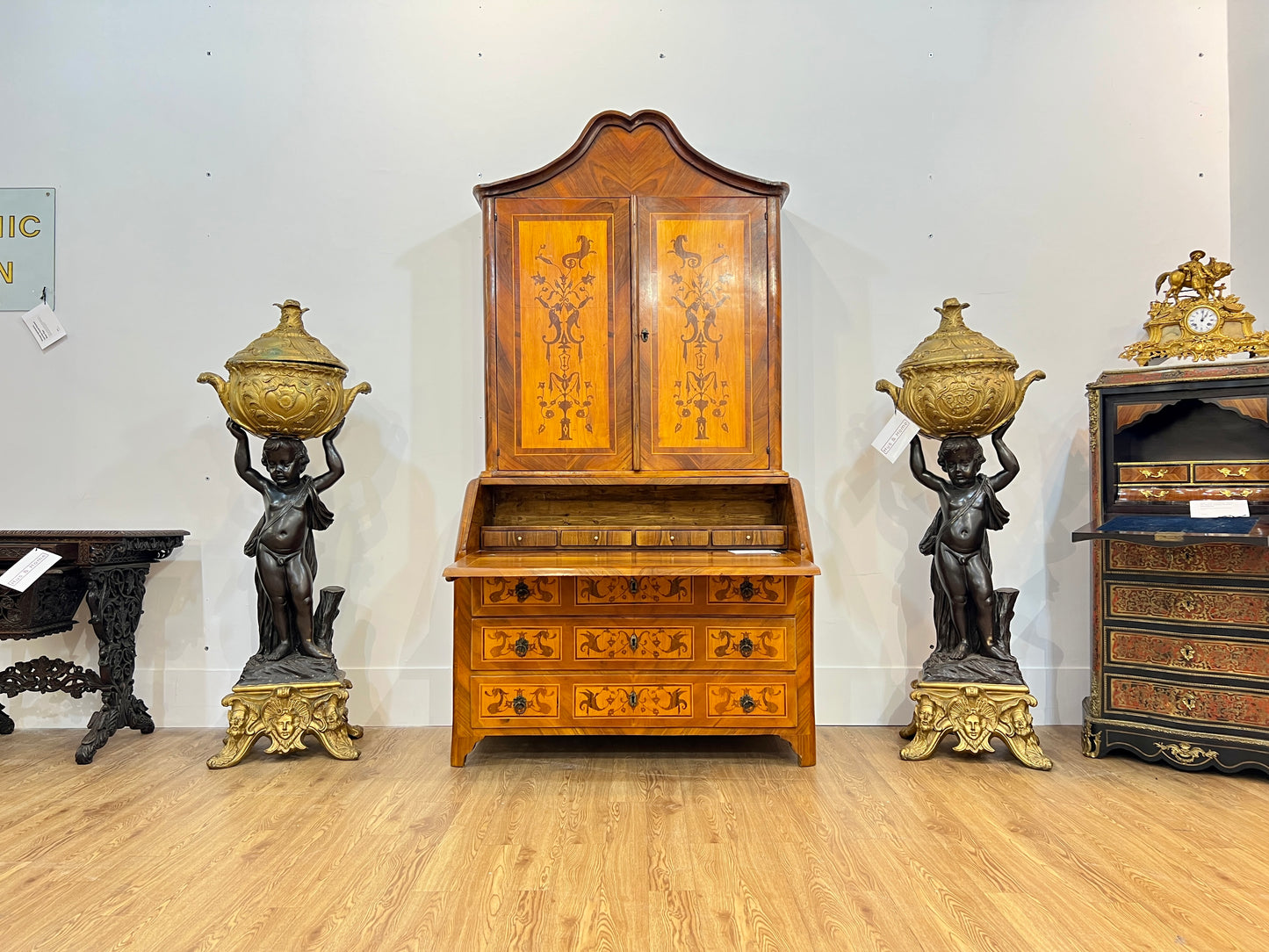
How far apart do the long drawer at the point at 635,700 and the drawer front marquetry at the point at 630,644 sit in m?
0.07

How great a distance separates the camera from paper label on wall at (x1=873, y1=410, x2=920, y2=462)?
10.1ft

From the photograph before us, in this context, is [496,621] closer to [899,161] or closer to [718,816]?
[718,816]

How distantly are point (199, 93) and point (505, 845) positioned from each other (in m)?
3.30

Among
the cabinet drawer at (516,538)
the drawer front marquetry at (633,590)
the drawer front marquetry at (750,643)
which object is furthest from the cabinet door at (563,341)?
the drawer front marquetry at (750,643)

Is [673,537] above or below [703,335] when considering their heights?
below

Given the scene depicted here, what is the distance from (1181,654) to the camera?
2727 millimetres

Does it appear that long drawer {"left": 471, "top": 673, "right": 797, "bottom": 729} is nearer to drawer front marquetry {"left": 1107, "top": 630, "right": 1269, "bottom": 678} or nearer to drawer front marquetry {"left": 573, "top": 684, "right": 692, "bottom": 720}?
drawer front marquetry {"left": 573, "top": 684, "right": 692, "bottom": 720}

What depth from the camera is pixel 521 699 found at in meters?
2.73

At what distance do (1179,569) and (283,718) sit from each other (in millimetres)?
3204

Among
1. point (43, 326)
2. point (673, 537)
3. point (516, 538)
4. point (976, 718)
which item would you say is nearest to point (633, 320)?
point (673, 537)

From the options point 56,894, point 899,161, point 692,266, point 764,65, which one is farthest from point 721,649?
point 764,65

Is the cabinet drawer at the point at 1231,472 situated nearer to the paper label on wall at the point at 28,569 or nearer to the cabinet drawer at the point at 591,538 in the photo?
the cabinet drawer at the point at 591,538

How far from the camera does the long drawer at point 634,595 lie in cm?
273

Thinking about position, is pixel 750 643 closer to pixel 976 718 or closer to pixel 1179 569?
pixel 976 718
